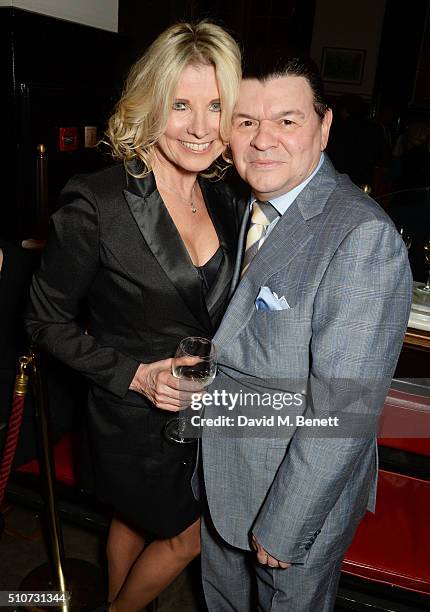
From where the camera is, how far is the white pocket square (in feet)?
4.20

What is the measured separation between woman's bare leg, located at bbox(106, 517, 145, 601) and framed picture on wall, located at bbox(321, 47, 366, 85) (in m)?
8.80

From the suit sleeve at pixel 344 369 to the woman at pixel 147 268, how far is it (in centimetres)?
41

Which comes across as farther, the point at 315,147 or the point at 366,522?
the point at 366,522

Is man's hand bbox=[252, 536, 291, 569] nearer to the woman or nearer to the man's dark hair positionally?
the woman

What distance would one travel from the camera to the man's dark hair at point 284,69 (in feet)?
4.30

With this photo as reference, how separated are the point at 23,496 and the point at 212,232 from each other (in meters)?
1.28

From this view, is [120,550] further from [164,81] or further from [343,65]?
[343,65]

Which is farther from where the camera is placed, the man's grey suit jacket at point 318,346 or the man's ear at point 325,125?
the man's ear at point 325,125

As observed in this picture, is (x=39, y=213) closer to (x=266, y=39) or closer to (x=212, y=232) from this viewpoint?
(x=212, y=232)

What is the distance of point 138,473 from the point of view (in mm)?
1712

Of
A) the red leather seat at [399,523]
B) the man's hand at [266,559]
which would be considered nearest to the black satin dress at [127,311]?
the man's hand at [266,559]

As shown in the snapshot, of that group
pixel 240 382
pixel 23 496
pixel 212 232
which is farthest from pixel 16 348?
pixel 240 382

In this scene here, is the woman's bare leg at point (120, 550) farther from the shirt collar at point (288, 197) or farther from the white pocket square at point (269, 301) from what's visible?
the shirt collar at point (288, 197)

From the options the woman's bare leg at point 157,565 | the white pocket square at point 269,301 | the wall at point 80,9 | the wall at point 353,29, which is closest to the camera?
the white pocket square at point 269,301
